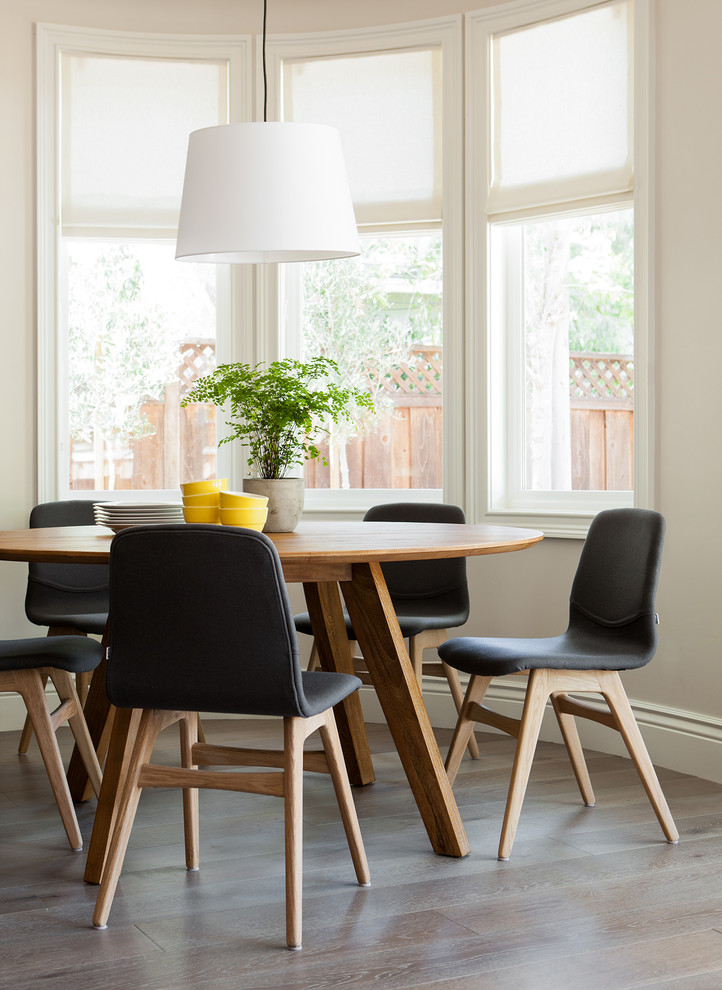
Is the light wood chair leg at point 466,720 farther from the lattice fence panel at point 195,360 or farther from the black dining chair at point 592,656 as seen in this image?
the lattice fence panel at point 195,360

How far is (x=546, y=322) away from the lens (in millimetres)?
3969

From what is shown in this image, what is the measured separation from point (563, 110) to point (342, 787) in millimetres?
2564

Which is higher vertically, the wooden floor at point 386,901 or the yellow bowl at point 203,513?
the yellow bowl at point 203,513

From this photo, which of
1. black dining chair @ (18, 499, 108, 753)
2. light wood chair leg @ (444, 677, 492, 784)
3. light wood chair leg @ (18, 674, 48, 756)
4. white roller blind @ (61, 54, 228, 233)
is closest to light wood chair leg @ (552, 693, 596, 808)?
light wood chair leg @ (444, 677, 492, 784)

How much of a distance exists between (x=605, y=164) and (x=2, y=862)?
279 cm

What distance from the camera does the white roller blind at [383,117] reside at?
4.05 meters

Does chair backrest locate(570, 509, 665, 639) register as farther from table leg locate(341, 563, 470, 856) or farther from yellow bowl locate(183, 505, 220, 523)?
yellow bowl locate(183, 505, 220, 523)

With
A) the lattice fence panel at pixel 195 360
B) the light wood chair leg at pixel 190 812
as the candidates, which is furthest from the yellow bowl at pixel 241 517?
the lattice fence panel at pixel 195 360

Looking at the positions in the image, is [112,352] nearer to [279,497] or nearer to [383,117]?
[383,117]

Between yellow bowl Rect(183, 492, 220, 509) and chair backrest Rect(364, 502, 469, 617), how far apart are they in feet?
3.63

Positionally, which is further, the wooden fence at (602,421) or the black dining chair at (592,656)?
the wooden fence at (602,421)

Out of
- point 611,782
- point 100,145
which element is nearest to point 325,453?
point 100,145

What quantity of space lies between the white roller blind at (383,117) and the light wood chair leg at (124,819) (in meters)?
2.47

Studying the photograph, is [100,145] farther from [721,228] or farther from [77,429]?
[721,228]
